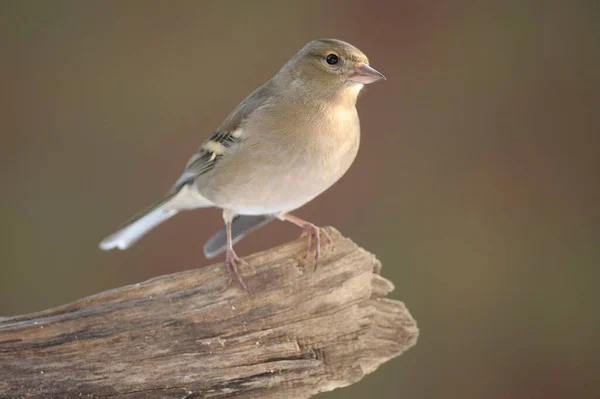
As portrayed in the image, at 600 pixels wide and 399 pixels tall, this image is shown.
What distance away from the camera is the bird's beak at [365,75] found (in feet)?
8.66

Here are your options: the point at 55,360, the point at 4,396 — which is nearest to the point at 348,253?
the point at 55,360

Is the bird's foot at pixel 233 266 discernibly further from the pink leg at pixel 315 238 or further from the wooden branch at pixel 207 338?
the pink leg at pixel 315 238

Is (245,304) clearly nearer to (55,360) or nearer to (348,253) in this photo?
(348,253)

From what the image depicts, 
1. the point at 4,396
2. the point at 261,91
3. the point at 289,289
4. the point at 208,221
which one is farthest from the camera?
the point at 208,221

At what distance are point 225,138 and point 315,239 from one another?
1.72 feet

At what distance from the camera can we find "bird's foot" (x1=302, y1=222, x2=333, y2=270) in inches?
110

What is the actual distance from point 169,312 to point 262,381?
1.34 feet

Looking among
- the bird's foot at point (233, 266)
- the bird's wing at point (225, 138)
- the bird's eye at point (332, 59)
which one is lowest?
the bird's foot at point (233, 266)

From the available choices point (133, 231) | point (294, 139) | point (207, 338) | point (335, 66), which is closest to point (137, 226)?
point (133, 231)

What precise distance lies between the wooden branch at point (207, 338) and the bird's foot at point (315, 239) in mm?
48

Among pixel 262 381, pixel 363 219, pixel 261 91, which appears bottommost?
pixel 262 381

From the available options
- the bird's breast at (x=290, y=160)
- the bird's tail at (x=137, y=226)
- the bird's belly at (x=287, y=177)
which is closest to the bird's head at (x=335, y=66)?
the bird's breast at (x=290, y=160)

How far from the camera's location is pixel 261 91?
292 cm

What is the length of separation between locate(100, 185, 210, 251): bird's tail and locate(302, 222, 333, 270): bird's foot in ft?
1.50
